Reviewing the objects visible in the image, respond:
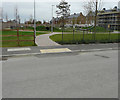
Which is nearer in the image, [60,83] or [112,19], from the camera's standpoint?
[60,83]

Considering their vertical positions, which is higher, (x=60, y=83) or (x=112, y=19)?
(x=112, y=19)

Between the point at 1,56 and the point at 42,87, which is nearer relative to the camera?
the point at 42,87

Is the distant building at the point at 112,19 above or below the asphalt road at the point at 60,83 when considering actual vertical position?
above

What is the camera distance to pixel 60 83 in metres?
4.98

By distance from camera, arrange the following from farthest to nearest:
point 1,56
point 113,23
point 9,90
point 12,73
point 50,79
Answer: point 113,23 < point 1,56 < point 12,73 < point 50,79 < point 9,90

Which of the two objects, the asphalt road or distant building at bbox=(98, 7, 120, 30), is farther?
distant building at bbox=(98, 7, 120, 30)

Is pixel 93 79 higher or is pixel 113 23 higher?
pixel 113 23

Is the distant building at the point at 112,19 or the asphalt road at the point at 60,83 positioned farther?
the distant building at the point at 112,19

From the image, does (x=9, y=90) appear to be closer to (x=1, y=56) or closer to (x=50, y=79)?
(x=50, y=79)

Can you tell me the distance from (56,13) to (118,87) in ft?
190

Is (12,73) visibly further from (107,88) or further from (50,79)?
(107,88)

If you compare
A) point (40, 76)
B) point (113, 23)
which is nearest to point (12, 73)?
point (40, 76)

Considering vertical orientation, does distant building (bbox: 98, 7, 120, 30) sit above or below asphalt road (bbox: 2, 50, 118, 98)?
above

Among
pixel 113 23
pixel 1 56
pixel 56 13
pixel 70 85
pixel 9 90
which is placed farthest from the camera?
pixel 113 23
